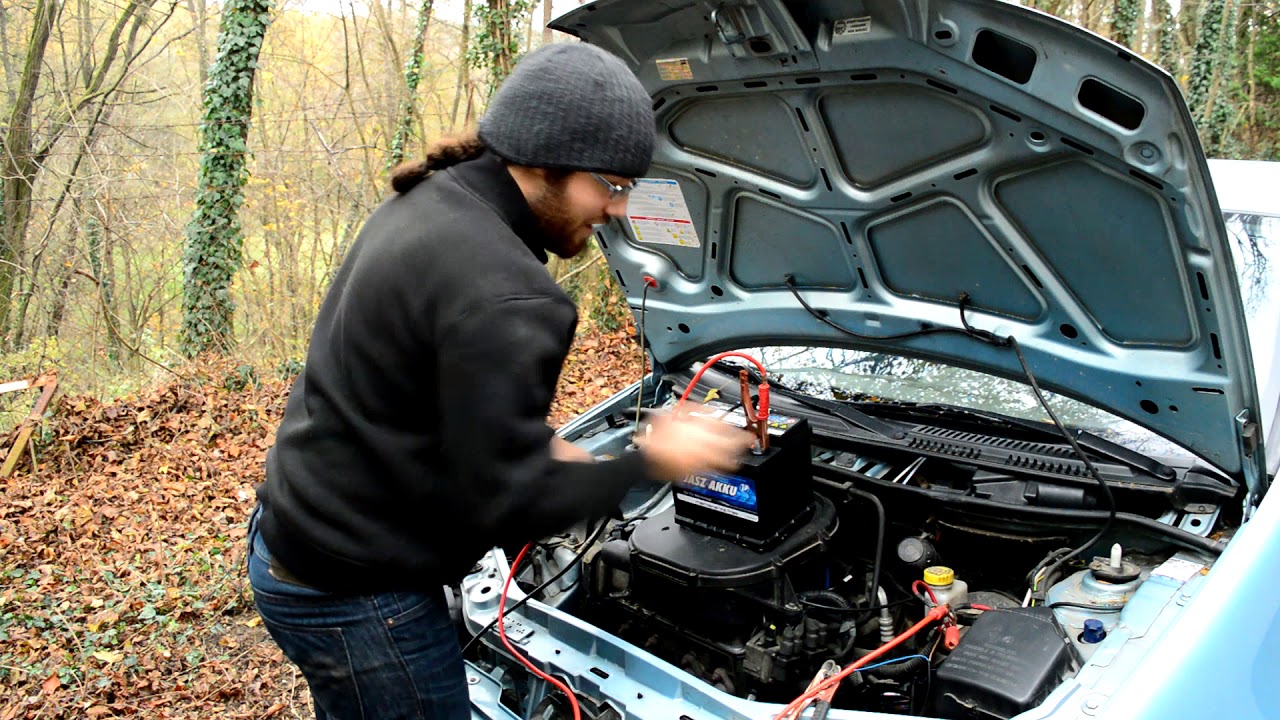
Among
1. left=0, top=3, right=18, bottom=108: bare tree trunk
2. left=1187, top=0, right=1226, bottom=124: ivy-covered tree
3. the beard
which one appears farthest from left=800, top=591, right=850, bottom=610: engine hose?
left=1187, top=0, right=1226, bottom=124: ivy-covered tree

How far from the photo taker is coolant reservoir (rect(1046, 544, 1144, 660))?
6.60ft

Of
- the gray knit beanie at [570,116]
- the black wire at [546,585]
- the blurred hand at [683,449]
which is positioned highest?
the gray knit beanie at [570,116]

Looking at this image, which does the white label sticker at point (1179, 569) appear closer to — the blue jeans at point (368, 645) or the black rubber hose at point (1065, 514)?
the black rubber hose at point (1065, 514)

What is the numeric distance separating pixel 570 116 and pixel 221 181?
8.31 meters

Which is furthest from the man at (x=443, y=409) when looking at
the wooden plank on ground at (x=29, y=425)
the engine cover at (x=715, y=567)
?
the wooden plank on ground at (x=29, y=425)

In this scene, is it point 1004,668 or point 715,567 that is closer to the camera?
point 1004,668

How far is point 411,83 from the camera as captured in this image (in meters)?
11.5

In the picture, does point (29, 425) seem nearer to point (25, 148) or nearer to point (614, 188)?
point (25, 148)

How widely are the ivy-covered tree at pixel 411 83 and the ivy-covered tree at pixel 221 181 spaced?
2.83 meters

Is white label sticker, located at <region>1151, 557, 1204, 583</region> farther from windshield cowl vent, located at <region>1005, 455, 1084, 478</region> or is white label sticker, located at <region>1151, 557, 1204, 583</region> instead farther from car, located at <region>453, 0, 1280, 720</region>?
windshield cowl vent, located at <region>1005, 455, 1084, 478</region>

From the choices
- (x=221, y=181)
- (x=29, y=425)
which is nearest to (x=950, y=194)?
(x=29, y=425)

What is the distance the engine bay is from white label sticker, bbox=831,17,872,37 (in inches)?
38.0

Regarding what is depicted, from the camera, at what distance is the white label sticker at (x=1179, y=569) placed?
6.85 ft

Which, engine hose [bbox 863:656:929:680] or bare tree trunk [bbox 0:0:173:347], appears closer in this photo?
engine hose [bbox 863:656:929:680]
